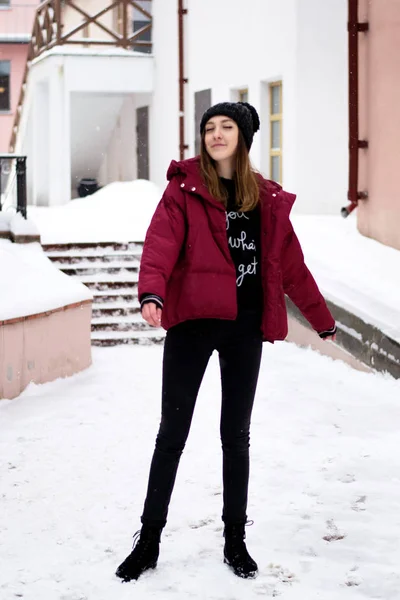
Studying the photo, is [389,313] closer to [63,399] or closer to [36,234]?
[63,399]

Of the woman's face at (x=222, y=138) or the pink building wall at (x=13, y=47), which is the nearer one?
the woman's face at (x=222, y=138)

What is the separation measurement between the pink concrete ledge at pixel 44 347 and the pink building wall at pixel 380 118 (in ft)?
10.7

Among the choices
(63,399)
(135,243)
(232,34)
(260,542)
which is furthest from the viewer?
(232,34)

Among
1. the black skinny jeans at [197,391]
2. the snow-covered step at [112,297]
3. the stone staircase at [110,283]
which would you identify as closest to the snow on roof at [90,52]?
the stone staircase at [110,283]

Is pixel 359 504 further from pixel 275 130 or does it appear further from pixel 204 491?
pixel 275 130

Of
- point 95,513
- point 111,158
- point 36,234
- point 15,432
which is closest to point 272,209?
point 95,513

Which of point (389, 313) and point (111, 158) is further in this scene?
point (111, 158)

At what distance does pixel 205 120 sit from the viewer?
3.79m

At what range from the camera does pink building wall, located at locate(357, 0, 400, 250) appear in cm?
970

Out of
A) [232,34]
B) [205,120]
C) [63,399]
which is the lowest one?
[63,399]

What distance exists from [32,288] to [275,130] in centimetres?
784

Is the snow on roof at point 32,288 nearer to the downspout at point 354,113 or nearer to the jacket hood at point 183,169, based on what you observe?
the downspout at point 354,113

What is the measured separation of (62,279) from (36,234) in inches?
75.2

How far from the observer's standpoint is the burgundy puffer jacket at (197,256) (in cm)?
358
